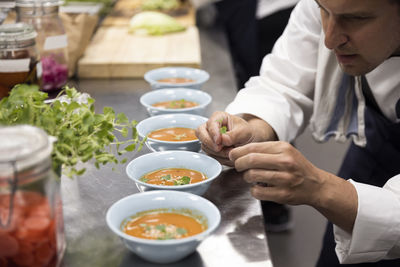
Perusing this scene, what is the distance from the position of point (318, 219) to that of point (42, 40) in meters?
2.30

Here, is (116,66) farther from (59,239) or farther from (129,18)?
(59,239)

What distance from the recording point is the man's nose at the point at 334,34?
4.52ft

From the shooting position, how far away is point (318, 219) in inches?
141

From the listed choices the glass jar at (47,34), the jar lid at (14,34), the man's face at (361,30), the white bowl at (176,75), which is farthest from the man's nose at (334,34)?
the glass jar at (47,34)

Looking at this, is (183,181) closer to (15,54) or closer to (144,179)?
(144,179)

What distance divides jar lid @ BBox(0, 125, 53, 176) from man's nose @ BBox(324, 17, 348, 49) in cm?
82

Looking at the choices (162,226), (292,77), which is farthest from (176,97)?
(162,226)

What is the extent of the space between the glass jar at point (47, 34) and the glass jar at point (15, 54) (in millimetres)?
286

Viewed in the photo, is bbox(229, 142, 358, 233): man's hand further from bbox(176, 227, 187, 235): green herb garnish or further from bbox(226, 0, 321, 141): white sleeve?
bbox(226, 0, 321, 141): white sleeve

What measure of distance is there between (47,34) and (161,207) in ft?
4.07

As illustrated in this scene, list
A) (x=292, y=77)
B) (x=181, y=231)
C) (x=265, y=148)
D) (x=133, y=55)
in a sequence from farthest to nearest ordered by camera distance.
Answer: (x=133, y=55)
(x=292, y=77)
(x=265, y=148)
(x=181, y=231)

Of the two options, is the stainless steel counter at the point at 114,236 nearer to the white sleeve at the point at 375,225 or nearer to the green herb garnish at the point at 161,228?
the green herb garnish at the point at 161,228

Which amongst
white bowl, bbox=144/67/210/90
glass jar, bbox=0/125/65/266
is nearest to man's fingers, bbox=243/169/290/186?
glass jar, bbox=0/125/65/266

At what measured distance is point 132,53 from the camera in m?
2.60
